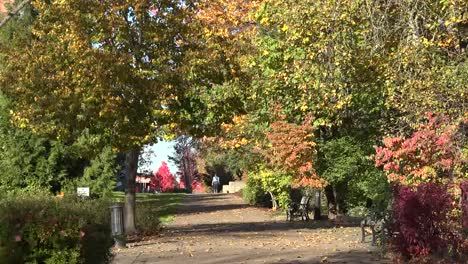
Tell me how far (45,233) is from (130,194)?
9.96m

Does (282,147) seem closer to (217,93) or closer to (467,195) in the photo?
(217,93)

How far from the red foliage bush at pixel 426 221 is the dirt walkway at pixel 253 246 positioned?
1548 mm

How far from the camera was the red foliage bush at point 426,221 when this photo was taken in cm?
930

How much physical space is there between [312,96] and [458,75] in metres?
3.26

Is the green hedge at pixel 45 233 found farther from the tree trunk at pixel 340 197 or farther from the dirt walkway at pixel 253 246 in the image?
the tree trunk at pixel 340 197

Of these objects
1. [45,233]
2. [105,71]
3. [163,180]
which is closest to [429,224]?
[45,233]

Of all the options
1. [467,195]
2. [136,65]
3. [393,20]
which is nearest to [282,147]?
[136,65]

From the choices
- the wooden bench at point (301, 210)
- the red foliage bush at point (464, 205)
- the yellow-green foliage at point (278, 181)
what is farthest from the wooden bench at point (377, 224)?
the wooden bench at point (301, 210)

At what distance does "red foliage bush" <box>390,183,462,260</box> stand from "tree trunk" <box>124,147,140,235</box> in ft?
28.9

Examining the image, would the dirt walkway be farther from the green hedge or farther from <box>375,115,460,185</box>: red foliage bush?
the green hedge

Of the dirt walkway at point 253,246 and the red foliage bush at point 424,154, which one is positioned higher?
the red foliage bush at point 424,154

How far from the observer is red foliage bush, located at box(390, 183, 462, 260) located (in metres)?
9.30

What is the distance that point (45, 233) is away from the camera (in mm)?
7340

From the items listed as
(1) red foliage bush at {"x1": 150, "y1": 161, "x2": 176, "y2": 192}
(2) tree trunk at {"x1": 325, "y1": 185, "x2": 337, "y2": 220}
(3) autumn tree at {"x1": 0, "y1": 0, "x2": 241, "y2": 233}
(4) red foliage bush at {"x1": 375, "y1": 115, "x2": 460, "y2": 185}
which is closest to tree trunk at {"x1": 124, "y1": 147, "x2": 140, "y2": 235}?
(3) autumn tree at {"x1": 0, "y1": 0, "x2": 241, "y2": 233}
